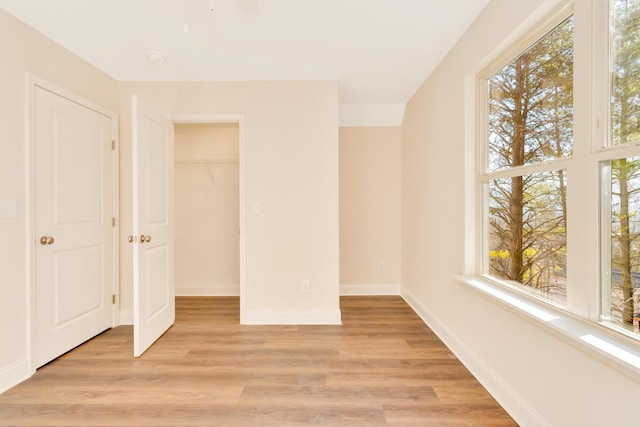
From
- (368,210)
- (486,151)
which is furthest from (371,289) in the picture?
(486,151)

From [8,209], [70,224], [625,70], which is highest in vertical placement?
[625,70]

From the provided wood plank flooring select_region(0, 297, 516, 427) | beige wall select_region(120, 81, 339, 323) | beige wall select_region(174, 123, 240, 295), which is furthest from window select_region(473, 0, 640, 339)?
beige wall select_region(174, 123, 240, 295)

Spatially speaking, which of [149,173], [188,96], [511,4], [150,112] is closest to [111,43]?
[150,112]

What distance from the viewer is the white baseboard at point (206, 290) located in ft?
13.3

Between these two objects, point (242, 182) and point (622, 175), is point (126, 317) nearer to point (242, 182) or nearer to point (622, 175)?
point (242, 182)

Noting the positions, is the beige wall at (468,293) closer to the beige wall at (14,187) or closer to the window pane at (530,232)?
the window pane at (530,232)

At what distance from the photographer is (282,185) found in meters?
3.03

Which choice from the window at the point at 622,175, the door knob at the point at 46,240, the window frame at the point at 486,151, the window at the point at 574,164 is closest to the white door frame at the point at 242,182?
the door knob at the point at 46,240

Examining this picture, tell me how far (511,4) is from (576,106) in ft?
2.54

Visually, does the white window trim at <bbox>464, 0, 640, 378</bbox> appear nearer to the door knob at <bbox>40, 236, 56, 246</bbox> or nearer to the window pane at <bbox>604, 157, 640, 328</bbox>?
the window pane at <bbox>604, 157, 640, 328</bbox>

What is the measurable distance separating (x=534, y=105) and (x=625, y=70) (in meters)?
0.51

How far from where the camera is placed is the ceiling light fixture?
98.7 inches

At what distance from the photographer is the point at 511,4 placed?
1.69m

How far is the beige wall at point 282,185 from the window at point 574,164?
1.51 m
